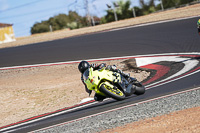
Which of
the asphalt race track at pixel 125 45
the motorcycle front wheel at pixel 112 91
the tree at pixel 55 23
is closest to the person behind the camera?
the motorcycle front wheel at pixel 112 91

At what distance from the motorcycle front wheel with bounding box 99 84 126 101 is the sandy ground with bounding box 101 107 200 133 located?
4.87ft

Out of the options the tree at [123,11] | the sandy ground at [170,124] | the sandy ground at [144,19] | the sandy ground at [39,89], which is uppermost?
the tree at [123,11]

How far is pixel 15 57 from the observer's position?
22.1 m

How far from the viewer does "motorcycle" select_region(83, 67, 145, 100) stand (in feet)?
25.1

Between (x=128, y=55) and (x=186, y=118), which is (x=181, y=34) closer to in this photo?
(x=128, y=55)

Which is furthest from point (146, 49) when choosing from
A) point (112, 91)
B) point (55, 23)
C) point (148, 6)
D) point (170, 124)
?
point (55, 23)

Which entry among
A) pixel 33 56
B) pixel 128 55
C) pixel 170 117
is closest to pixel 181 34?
pixel 128 55

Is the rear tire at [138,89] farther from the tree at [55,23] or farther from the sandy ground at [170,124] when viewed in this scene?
the tree at [55,23]

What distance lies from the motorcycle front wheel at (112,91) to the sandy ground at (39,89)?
3.27 metres

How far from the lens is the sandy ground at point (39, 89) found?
11105 millimetres

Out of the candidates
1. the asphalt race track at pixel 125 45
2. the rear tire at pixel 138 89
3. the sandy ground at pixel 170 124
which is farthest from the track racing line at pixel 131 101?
the asphalt race track at pixel 125 45

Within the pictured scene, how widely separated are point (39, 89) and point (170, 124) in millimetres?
9196

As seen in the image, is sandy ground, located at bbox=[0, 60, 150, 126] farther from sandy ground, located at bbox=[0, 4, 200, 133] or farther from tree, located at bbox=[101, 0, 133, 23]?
tree, located at bbox=[101, 0, 133, 23]

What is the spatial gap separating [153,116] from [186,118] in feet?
2.65
